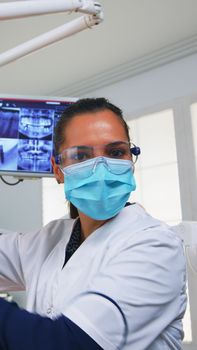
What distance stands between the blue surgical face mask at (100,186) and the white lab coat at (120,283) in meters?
0.04

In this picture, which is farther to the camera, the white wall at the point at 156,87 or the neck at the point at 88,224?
the white wall at the point at 156,87

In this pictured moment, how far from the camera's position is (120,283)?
88 cm

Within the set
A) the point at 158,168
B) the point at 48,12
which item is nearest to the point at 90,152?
the point at 48,12

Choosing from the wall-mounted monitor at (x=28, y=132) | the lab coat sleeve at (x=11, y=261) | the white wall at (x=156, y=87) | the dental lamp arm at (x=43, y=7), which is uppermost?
the white wall at (x=156, y=87)

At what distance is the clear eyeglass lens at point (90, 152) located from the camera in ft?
3.59

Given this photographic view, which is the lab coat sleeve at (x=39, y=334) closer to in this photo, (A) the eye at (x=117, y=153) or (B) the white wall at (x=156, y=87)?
(A) the eye at (x=117, y=153)

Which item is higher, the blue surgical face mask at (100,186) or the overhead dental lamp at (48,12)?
the overhead dental lamp at (48,12)

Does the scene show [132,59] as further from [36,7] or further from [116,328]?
[116,328]

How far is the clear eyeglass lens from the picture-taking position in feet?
3.59

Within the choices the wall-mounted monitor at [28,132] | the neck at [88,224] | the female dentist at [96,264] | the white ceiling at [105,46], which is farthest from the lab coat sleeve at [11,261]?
the white ceiling at [105,46]

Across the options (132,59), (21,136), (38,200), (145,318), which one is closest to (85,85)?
(132,59)

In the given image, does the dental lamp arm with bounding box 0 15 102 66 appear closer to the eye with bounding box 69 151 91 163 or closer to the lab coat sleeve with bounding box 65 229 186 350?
the eye with bounding box 69 151 91 163

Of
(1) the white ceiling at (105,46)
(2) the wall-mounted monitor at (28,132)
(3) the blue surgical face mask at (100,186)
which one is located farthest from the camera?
(1) the white ceiling at (105,46)

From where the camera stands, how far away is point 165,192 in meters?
3.12
